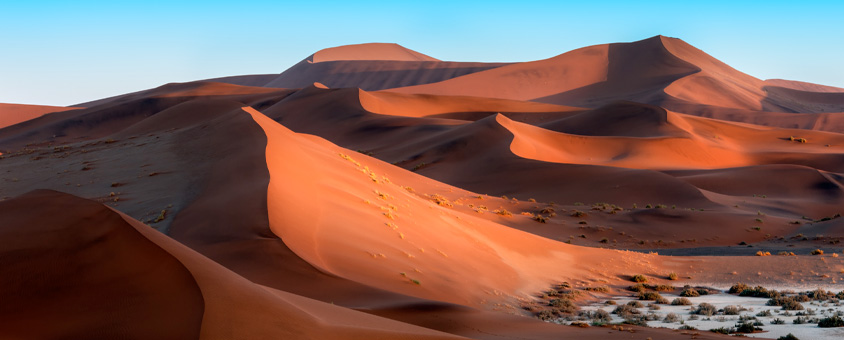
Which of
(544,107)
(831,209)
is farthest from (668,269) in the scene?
(544,107)

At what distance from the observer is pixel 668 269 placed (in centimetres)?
2022

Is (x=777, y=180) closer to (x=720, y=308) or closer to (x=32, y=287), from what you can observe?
(x=720, y=308)

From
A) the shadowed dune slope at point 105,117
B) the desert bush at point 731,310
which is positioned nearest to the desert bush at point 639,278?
the desert bush at point 731,310

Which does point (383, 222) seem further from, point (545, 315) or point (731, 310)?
point (731, 310)

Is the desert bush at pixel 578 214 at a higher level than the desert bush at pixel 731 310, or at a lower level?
lower

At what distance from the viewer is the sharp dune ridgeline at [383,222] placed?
634 centimetres

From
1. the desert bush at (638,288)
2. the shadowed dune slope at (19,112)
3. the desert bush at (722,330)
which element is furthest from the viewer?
the shadowed dune slope at (19,112)

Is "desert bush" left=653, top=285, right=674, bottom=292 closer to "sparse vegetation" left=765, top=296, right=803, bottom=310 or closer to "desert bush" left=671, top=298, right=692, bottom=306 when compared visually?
"desert bush" left=671, top=298, right=692, bottom=306

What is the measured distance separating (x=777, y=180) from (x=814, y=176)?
210 centimetres

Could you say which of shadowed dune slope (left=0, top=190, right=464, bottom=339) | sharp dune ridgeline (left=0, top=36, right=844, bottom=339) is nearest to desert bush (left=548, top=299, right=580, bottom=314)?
sharp dune ridgeline (left=0, top=36, right=844, bottom=339)

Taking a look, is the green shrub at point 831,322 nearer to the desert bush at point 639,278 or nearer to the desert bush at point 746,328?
the desert bush at point 746,328

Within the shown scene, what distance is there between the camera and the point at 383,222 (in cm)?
1702

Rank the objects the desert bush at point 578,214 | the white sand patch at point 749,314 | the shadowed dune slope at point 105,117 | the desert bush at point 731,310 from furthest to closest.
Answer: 1. the shadowed dune slope at point 105,117
2. the desert bush at point 578,214
3. the desert bush at point 731,310
4. the white sand patch at point 749,314

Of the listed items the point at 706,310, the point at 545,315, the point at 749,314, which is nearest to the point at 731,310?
the point at 749,314
